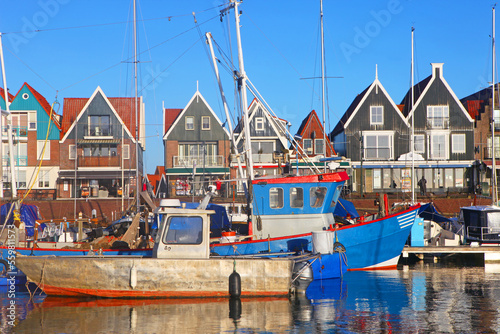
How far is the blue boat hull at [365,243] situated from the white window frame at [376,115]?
1231 inches

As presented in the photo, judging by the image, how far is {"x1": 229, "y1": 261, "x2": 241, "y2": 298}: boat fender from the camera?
16.1m

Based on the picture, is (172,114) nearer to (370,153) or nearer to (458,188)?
(370,153)

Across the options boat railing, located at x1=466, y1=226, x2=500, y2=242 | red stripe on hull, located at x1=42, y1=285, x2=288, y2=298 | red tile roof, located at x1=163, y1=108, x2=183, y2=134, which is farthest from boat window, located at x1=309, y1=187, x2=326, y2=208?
red tile roof, located at x1=163, y1=108, x2=183, y2=134

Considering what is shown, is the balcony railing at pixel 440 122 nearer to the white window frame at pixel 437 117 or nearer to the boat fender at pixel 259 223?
the white window frame at pixel 437 117

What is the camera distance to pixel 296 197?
73.6 feet

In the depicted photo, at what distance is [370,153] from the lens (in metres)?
54.5

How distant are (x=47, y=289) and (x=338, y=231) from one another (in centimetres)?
1106

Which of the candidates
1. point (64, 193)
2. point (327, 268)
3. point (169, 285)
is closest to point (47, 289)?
point (169, 285)

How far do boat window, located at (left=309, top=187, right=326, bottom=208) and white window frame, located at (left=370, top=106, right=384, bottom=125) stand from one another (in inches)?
1340

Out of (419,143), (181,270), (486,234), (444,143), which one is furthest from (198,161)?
(181,270)

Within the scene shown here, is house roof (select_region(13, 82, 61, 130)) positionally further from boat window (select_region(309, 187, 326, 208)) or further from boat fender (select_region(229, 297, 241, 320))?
boat fender (select_region(229, 297, 241, 320))

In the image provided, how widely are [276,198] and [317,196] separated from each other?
1.63 meters

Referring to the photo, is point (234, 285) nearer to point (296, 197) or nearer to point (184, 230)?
point (184, 230)

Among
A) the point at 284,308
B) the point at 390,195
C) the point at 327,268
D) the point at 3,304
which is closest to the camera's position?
the point at 284,308
